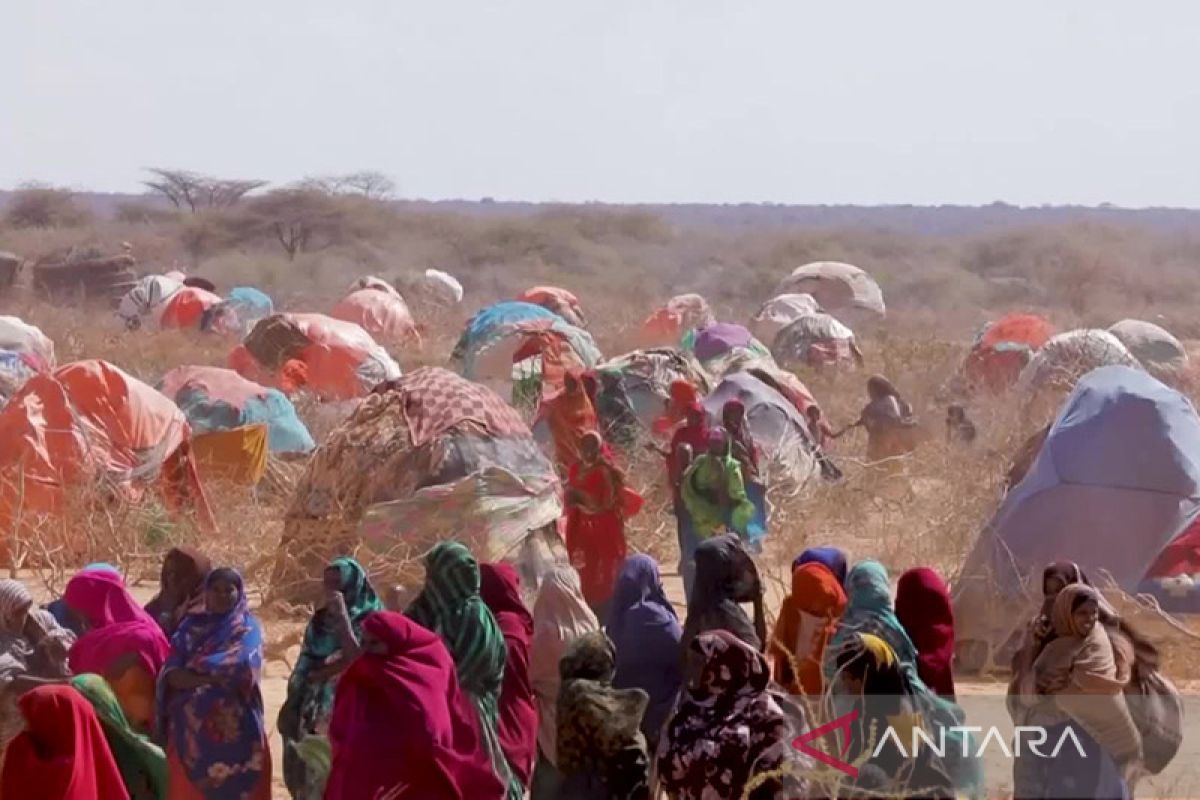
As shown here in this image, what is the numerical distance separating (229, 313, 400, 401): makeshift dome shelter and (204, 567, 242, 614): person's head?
13.0 m

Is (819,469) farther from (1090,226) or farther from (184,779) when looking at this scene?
(1090,226)

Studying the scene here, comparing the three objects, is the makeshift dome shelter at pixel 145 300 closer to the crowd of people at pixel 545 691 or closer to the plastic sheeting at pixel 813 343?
the plastic sheeting at pixel 813 343

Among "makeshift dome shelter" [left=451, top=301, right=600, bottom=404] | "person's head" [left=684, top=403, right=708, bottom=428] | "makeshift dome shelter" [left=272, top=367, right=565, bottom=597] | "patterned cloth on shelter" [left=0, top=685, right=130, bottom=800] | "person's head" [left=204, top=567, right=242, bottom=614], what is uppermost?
"person's head" [left=204, top=567, right=242, bottom=614]

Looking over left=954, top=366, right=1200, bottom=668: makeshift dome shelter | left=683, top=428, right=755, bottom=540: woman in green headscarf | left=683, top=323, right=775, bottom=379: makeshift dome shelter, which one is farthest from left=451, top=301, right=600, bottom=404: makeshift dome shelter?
left=954, top=366, right=1200, bottom=668: makeshift dome shelter

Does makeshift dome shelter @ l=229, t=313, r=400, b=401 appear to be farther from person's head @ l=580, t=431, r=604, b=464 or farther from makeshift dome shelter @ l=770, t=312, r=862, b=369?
person's head @ l=580, t=431, r=604, b=464

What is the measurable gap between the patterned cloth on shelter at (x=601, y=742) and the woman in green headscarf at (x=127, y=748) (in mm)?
1132

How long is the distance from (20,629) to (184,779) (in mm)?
682

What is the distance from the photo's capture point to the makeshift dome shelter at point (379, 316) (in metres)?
28.3

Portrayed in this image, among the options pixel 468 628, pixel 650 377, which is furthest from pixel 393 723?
pixel 650 377

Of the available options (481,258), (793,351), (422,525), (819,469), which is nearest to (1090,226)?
(481,258)

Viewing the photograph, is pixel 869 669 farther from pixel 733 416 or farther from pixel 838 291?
pixel 838 291

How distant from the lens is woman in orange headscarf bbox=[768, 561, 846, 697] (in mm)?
6777

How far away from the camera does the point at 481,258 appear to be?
56438 millimetres

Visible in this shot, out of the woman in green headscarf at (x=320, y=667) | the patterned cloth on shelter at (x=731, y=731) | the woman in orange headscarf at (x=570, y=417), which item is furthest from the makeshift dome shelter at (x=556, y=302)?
the patterned cloth on shelter at (x=731, y=731)
